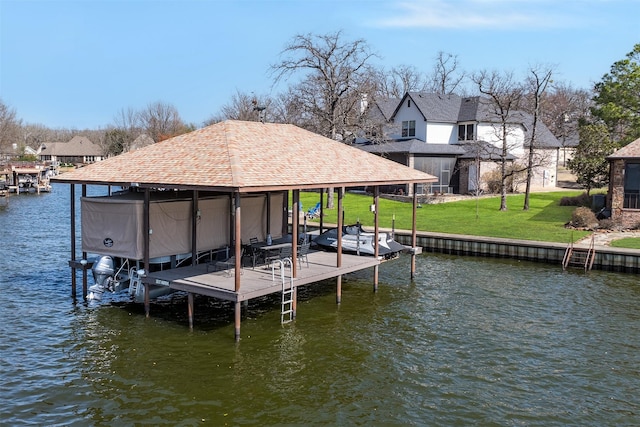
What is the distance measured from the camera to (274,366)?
48.1 feet

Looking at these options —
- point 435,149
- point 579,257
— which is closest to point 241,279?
point 579,257

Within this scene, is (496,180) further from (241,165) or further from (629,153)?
(241,165)

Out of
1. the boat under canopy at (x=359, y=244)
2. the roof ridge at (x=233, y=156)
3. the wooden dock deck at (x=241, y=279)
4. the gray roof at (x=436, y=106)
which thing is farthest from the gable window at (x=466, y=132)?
the roof ridge at (x=233, y=156)

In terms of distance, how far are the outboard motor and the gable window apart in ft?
128

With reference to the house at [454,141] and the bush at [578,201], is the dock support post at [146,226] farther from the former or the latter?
the house at [454,141]

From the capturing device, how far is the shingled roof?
16.4 meters

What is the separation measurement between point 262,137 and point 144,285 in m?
6.55

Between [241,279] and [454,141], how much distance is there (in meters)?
38.7

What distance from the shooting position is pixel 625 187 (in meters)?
31.9

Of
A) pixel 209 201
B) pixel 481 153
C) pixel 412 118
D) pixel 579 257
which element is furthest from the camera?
pixel 412 118

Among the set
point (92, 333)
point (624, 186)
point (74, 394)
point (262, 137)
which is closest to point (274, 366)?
point (74, 394)

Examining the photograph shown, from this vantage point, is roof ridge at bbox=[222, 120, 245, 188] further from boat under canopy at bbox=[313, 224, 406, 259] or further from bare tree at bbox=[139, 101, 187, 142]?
bare tree at bbox=[139, 101, 187, 142]

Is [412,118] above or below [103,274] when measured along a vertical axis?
above

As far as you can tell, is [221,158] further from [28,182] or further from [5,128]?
[5,128]
